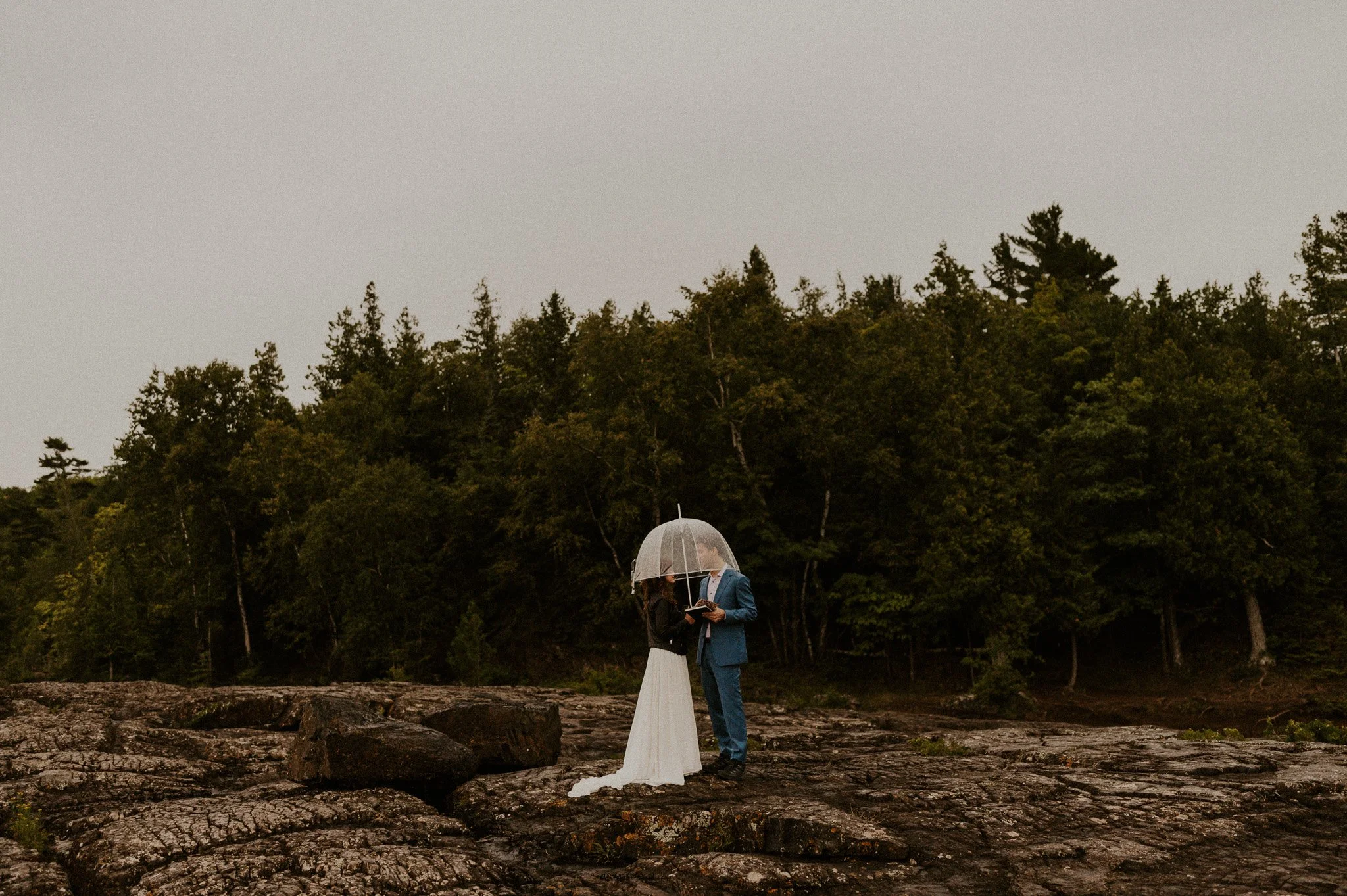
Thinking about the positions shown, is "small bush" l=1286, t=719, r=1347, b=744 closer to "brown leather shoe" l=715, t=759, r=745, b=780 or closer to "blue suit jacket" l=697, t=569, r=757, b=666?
"brown leather shoe" l=715, t=759, r=745, b=780

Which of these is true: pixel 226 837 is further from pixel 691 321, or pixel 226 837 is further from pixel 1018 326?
pixel 1018 326

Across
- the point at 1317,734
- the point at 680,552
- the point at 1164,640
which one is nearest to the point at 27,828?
the point at 680,552

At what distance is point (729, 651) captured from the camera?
9.93 meters

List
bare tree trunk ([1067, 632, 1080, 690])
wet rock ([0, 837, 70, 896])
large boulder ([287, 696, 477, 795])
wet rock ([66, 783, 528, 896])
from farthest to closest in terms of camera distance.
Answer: bare tree trunk ([1067, 632, 1080, 690]) < large boulder ([287, 696, 477, 795]) < wet rock ([0, 837, 70, 896]) < wet rock ([66, 783, 528, 896])

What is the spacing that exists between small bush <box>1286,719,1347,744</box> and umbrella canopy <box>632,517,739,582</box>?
12047 mm

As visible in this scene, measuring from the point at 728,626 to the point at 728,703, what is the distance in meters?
0.86

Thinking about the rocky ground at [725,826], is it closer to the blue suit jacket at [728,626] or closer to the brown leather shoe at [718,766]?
the brown leather shoe at [718,766]

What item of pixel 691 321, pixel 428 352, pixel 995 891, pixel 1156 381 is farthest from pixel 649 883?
pixel 428 352

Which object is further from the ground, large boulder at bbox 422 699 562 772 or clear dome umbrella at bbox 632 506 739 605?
clear dome umbrella at bbox 632 506 739 605

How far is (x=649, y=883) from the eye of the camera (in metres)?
7.35

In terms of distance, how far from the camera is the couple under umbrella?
9.87 m

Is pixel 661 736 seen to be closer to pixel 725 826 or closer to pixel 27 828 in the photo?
pixel 725 826

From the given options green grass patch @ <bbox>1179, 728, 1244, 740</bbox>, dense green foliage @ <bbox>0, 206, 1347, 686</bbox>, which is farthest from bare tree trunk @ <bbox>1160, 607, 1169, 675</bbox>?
green grass patch @ <bbox>1179, 728, 1244, 740</bbox>

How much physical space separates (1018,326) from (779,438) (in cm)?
1933
